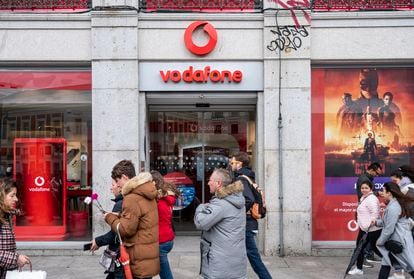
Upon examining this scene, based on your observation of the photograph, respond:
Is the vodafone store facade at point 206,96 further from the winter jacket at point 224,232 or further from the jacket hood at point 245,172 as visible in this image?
the winter jacket at point 224,232

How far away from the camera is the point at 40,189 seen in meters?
10.1

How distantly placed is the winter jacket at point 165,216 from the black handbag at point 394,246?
279cm

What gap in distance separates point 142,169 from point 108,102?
1452 mm

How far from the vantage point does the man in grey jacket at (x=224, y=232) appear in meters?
5.02

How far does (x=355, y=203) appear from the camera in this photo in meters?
10.0

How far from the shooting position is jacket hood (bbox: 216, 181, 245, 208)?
5094mm

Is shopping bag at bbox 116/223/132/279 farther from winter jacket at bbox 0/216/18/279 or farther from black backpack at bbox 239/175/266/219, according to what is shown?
black backpack at bbox 239/175/266/219

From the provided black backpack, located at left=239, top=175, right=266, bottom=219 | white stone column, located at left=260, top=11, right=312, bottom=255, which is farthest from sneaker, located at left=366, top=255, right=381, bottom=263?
black backpack, located at left=239, top=175, right=266, bottom=219

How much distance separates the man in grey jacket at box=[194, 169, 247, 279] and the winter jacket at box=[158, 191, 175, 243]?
97cm

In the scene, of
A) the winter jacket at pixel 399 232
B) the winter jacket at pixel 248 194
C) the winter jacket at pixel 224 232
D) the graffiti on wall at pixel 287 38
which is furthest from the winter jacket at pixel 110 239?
the graffiti on wall at pixel 287 38

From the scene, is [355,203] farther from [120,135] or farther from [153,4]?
[153,4]

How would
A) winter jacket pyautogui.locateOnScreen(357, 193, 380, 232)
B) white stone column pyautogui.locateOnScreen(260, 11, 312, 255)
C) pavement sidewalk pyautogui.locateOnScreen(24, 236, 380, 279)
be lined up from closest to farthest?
winter jacket pyautogui.locateOnScreen(357, 193, 380, 232), pavement sidewalk pyautogui.locateOnScreen(24, 236, 380, 279), white stone column pyautogui.locateOnScreen(260, 11, 312, 255)

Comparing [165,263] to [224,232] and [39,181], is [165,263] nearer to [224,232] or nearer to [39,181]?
[224,232]

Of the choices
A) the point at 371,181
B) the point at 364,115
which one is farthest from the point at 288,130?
the point at 371,181
